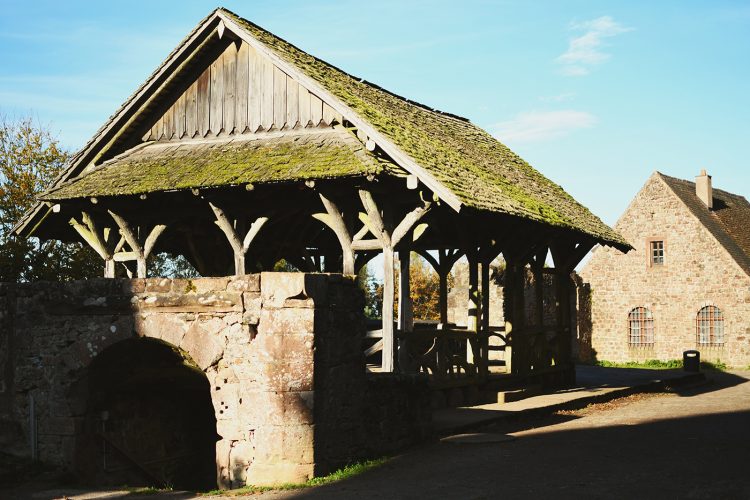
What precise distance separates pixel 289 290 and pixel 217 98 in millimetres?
8626

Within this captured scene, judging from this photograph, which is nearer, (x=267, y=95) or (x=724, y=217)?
(x=267, y=95)

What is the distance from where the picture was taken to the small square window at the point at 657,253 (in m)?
31.7

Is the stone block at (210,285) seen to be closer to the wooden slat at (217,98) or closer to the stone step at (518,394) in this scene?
the stone step at (518,394)

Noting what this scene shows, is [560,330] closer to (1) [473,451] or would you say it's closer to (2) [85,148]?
(1) [473,451]

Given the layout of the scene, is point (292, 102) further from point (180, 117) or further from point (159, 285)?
point (159, 285)

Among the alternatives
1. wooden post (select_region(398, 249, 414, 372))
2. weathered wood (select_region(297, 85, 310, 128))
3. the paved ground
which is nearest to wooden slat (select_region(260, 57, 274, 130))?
weathered wood (select_region(297, 85, 310, 128))

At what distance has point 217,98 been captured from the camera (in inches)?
674

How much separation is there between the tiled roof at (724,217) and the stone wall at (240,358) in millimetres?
22920

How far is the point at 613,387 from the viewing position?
1895 centimetres

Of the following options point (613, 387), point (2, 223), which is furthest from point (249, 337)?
point (2, 223)

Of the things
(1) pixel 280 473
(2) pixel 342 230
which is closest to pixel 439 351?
(2) pixel 342 230

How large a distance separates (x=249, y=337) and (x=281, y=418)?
0.93 metres

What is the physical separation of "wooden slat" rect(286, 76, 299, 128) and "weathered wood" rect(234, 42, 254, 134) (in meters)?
0.96

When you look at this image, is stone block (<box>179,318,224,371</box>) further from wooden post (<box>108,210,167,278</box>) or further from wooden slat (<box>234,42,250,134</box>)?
wooden slat (<box>234,42,250,134</box>)
